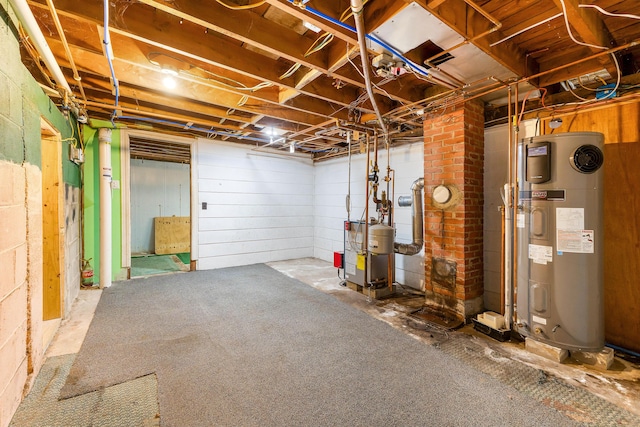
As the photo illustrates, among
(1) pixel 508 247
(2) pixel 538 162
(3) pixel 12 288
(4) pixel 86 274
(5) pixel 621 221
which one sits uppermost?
(2) pixel 538 162

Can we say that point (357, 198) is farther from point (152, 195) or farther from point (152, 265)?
point (152, 195)

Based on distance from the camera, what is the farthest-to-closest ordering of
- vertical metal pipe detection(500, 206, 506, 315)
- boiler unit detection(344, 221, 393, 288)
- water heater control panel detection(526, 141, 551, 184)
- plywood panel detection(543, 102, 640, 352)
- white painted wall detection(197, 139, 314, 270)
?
1. white painted wall detection(197, 139, 314, 270)
2. boiler unit detection(344, 221, 393, 288)
3. vertical metal pipe detection(500, 206, 506, 315)
4. plywood panel detection(543, 102, 640, 352)
5. water heater control panel detection(526, 141, 551, 184)

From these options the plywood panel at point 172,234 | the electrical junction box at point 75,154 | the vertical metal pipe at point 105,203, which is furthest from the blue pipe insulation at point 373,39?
the plywood panel at point 172,234

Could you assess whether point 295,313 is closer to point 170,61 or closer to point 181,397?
point 181,397

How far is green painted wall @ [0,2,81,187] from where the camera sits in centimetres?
151

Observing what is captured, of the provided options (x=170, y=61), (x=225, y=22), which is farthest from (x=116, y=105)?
(x=225, y=22)

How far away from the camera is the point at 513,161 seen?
2.56 m

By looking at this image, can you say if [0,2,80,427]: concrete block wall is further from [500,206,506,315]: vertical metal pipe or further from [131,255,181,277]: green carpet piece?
[500,206,506,315]: vertical metal pipe

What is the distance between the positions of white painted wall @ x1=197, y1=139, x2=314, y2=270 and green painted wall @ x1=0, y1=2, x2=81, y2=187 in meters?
2.99

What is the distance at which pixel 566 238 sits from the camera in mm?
2100

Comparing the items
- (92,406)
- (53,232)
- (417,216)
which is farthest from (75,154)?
(417,216)

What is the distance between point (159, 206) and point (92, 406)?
6.07 meters

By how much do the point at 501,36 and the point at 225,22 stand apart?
1983mm

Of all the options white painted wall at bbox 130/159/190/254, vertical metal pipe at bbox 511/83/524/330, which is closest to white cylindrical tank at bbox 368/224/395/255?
vertical metal pipe at bbox 511/83/524/330
